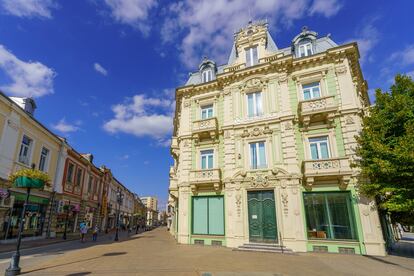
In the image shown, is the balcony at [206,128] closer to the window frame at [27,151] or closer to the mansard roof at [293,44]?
the mansard roof at [293,44]

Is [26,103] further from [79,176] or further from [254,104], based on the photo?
[254,104]

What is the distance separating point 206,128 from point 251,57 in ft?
21.9

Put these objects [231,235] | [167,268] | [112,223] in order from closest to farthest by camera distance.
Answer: [167,268]
[231,235]
[112,223]

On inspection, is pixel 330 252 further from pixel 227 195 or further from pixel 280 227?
pixel 227 195

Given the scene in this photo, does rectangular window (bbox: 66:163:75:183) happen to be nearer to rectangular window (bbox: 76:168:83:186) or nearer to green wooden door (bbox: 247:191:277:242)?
rectangular window (bbox: 76:168:83:186)

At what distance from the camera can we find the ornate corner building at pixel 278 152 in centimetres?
1295

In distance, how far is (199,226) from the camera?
52.2 feet

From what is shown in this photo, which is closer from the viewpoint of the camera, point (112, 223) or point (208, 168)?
point (208, 168)

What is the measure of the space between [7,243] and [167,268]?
13085 millimetres

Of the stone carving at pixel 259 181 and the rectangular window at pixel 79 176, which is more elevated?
the rectangular window at pixel 79 176

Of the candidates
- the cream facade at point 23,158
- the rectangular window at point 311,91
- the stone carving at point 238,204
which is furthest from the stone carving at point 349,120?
the cream facade at point 23,158

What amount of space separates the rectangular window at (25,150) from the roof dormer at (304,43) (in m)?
21.1

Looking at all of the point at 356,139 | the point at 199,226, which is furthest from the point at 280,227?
the point at 356,139

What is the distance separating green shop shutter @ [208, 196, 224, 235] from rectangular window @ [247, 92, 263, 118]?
6.44m
